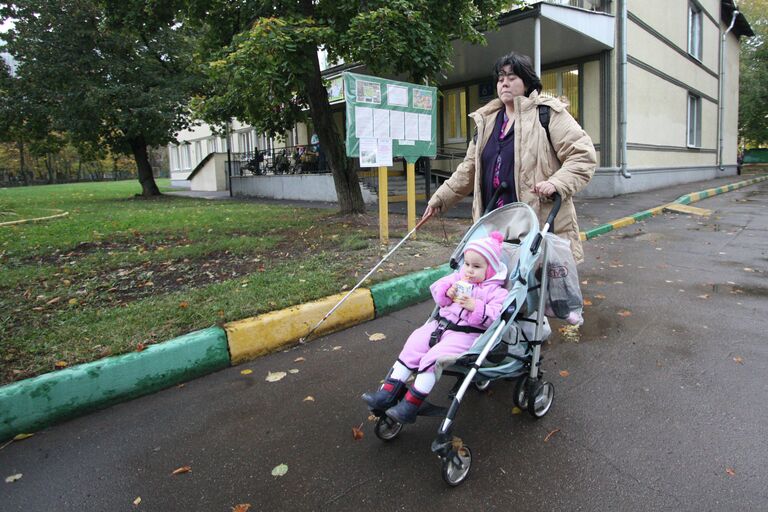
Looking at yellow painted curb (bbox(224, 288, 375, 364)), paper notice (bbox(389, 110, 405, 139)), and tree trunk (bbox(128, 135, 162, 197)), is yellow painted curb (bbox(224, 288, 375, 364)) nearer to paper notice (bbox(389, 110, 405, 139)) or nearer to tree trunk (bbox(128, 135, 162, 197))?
paper notice (bbox(389, 110, 405, 139))

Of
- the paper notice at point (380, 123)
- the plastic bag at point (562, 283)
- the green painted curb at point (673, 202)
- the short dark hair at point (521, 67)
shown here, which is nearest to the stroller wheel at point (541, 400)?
the plastic bag at point (562, 283)

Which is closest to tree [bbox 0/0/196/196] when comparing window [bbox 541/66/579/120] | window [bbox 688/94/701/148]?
window [bbox 541/66/579/120]

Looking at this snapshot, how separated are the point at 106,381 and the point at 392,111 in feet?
17.0

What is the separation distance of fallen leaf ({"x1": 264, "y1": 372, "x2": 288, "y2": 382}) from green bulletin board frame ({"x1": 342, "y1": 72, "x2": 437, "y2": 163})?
3.79 meters

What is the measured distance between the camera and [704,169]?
22344mm

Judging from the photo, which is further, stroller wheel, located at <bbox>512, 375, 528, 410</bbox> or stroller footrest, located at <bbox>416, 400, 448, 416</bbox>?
stroller wheel, located at <bbox>512, 375, 528, 410</bbox>

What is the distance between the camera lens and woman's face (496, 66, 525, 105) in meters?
3.01

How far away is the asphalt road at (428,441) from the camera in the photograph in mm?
2281

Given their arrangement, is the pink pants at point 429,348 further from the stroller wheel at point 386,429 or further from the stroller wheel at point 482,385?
the stroller wheel at point 482,385

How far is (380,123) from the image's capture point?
22.7ft

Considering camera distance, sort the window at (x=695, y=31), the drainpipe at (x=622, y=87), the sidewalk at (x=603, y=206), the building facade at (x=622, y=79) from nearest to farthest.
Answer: the sidewalk at (x=603, y=206) → the building facade at (x=622, y=79) → the drainpipe at (x=622, y=87) → the window at (x=695, y=31)

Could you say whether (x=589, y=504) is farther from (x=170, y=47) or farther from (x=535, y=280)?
(x=170, y=47)

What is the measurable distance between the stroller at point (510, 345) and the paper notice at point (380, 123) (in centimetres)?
416

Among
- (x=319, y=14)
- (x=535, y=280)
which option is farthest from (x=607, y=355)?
(x=319, y=14)
